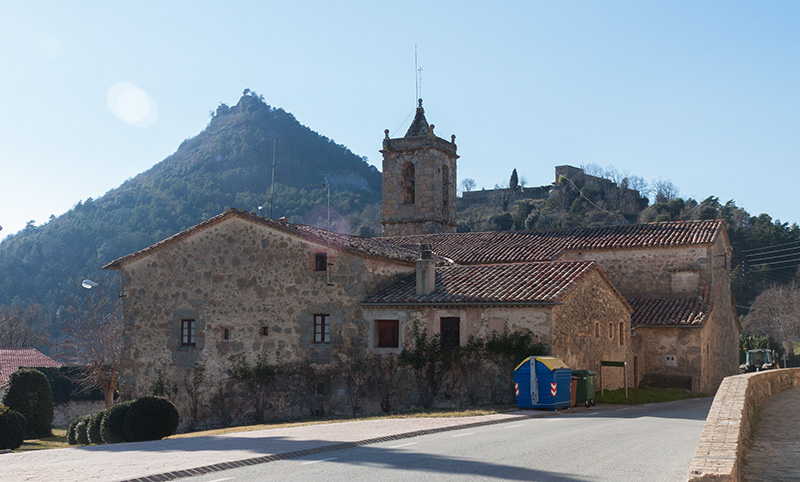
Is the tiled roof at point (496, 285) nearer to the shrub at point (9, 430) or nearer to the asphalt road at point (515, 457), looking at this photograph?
the asphalt road at point (515, 457)

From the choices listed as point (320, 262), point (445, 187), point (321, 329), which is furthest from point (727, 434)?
point (445, 187)

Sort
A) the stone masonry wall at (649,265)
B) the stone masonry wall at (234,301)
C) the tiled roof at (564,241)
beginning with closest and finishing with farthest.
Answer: the stone masonry wall at (234,301) → the stone masonry wall at (649,265) → the tiled roof at (564,241)

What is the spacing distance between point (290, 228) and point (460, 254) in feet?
31.9

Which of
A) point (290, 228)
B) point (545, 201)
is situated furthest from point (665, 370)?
point (545, 201)

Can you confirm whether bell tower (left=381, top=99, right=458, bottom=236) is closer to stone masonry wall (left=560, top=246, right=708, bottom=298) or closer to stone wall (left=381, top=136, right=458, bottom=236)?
stone wall (left=381, top=136, right=458, bottom=236)

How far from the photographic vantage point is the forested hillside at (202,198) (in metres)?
108

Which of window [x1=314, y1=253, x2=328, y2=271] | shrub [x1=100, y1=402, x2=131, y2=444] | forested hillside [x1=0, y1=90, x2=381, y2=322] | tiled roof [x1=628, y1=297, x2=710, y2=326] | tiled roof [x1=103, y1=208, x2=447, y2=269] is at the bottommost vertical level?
shrub [x1=100, y1=402, x2=131, y2=444]

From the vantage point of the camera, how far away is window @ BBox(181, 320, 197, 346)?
26375mm

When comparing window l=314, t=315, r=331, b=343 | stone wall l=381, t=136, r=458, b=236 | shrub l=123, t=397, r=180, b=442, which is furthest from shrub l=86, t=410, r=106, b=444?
stone wall l=381, t=136, r=458, b=236

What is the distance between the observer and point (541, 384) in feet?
65.8

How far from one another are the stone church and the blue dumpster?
1695 mm

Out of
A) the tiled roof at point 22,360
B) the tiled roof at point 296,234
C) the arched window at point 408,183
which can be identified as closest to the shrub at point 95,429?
the tiled roof at point 296,234

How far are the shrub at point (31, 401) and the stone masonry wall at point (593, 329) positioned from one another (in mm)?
19952

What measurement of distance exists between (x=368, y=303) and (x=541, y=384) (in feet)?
20.8
